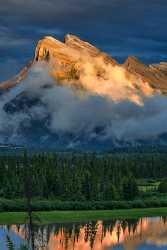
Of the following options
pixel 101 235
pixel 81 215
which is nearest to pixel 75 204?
pixel 81 215

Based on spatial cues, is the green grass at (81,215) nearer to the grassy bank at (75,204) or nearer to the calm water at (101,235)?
the grassy bank at (75,204)

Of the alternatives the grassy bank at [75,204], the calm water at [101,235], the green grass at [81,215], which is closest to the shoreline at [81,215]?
the green grass at [81,215]

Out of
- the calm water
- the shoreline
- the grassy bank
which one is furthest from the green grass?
the calm water

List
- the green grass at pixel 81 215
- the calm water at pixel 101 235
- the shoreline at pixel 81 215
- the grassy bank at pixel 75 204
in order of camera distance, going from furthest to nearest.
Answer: the grassy bank at pixel 75 204 < the green grass at pixel 81 215 < the shoreline at pixel 81 215 < the calm water at pixel 101 235

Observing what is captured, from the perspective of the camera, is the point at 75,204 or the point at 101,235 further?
the point at 75,204

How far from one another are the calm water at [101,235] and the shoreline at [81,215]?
4.89m

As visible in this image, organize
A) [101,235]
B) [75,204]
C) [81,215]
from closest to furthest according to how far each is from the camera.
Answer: [101,235] → [81,215] → [75,204]

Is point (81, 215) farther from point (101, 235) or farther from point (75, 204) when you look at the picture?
point (101, 235)

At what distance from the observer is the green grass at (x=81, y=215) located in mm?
119062

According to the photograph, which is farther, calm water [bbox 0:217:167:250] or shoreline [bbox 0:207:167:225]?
shoreline [bbox 0:207:167:225]

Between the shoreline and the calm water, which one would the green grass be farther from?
the calm water

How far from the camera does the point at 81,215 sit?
412 ft

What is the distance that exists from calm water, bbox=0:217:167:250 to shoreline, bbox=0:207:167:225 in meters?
4.89

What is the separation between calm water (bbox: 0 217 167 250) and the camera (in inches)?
3346
